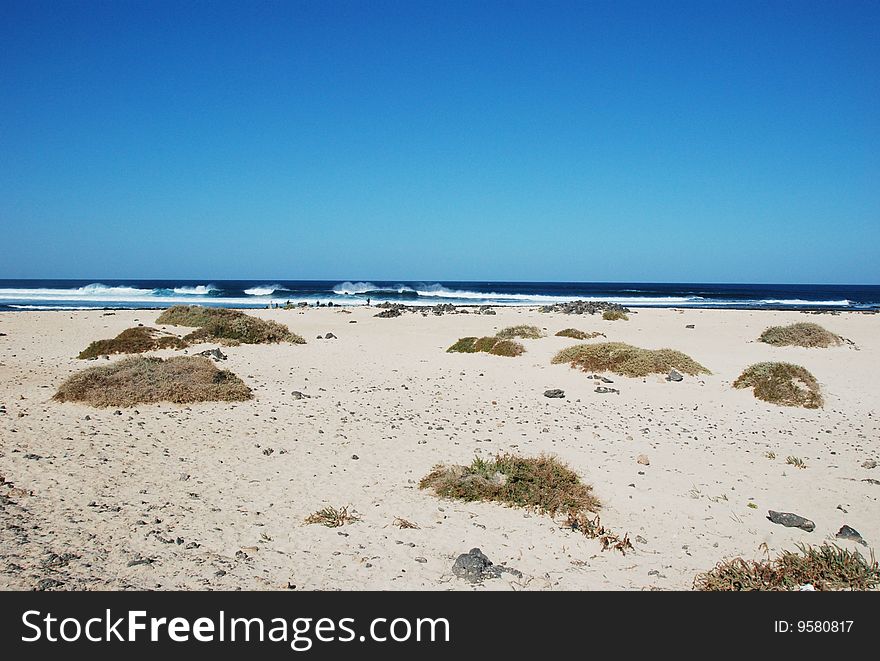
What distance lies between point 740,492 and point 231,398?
9.73m

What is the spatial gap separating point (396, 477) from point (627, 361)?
422 inches

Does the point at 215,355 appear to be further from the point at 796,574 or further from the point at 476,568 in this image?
the point at 796,574

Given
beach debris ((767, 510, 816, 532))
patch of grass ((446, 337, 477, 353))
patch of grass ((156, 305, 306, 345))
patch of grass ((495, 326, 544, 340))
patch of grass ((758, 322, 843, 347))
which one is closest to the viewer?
beach debris ((767, 510, 816, 532))

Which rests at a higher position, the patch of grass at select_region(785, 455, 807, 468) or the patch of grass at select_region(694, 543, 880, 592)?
the patch of grass at select_region(694, 543, 880, 592)

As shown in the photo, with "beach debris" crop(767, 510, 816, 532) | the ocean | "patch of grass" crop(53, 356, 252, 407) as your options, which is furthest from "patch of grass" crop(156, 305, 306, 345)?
the ocean

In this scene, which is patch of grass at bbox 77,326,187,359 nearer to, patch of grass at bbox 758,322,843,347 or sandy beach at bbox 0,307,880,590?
sandy beach at bbox 0,307,880,590

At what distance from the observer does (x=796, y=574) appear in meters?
4.93

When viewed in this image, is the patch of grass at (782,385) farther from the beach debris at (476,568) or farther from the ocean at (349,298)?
the ocean at (349,298)

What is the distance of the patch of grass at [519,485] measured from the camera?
671 centimetres

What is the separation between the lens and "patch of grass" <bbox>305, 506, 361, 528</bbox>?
6.09 metres

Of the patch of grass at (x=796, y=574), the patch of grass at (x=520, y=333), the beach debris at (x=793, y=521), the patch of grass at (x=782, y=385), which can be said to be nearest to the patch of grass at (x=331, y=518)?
the patch of grass at (x=796, y=574)

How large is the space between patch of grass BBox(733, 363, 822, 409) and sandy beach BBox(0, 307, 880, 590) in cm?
40
